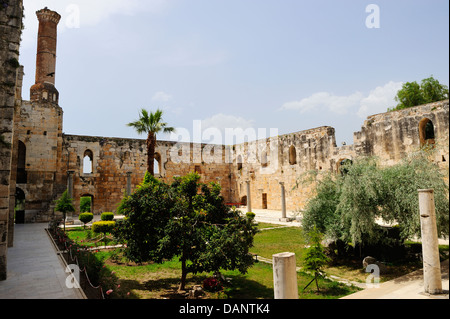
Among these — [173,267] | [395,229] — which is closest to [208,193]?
[173,267]

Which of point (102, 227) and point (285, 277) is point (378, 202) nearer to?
point (285, 277)

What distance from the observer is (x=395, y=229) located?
9922mm

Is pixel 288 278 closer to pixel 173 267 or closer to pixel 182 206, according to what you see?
pixel 182 206

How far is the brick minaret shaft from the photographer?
877 inches

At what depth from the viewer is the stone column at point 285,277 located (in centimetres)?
454

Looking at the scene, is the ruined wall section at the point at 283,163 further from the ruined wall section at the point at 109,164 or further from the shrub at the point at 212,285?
the shrub at the point at 212,285

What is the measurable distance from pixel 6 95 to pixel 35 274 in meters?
4.68

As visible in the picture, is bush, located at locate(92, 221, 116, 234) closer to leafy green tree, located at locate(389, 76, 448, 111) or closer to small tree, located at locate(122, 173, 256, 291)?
small tree, located at locate(122, 173, 256, 291)

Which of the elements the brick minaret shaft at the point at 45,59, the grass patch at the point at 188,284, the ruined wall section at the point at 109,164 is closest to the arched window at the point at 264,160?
the ruined wall section at the point at 109,164

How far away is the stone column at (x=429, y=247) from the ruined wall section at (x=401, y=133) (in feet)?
31.6

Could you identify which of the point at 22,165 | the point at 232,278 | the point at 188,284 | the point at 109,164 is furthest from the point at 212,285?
the point at 22,165

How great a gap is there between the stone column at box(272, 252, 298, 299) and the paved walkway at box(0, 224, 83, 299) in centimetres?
413
